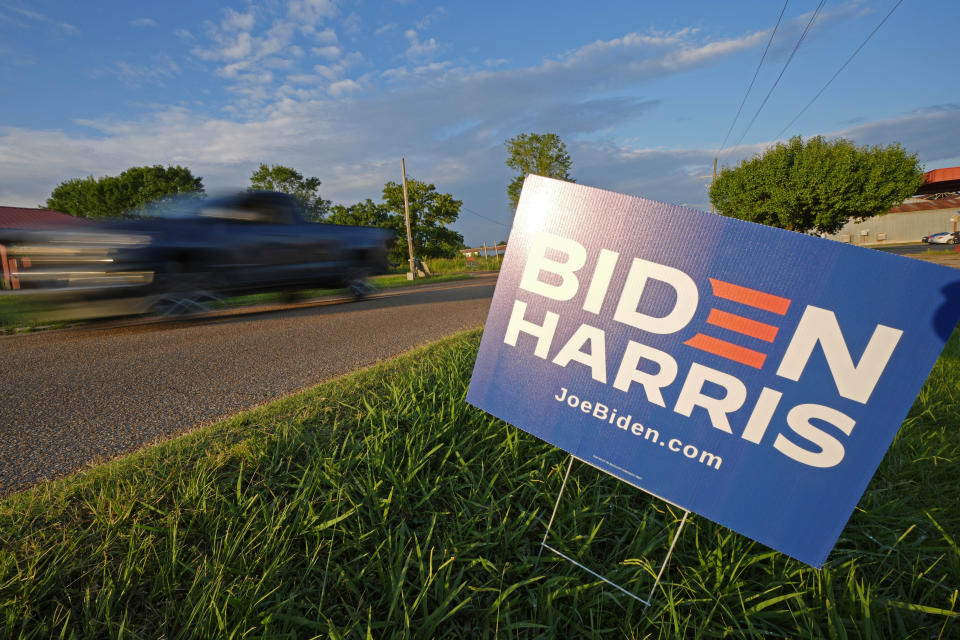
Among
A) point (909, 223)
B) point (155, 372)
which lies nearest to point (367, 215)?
point (155, 372)

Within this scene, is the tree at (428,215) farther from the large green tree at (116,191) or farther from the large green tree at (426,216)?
the large green tree at (116,191)

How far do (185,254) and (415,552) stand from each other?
17.9ft

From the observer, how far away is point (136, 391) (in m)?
2.84

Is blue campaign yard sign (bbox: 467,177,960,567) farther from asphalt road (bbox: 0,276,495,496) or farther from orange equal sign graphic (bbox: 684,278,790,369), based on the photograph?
asphalt road (bbox: 0,276,495,496)

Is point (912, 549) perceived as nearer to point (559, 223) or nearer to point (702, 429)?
point (702, 429)

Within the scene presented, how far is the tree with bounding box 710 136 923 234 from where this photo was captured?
23.4 metres

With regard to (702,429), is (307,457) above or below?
below

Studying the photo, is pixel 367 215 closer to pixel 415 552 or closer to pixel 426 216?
pixel 426 216

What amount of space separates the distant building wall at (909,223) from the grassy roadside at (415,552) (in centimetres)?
5552

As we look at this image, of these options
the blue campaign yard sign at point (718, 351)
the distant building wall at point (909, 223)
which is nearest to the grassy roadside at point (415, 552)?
the blue campaign yard sign at point (718, 351)

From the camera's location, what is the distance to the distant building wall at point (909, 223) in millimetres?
42750

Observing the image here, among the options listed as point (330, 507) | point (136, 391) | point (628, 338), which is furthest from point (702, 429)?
point (136, 391)

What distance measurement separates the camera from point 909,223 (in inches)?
1737

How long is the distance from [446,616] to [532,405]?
61cm
